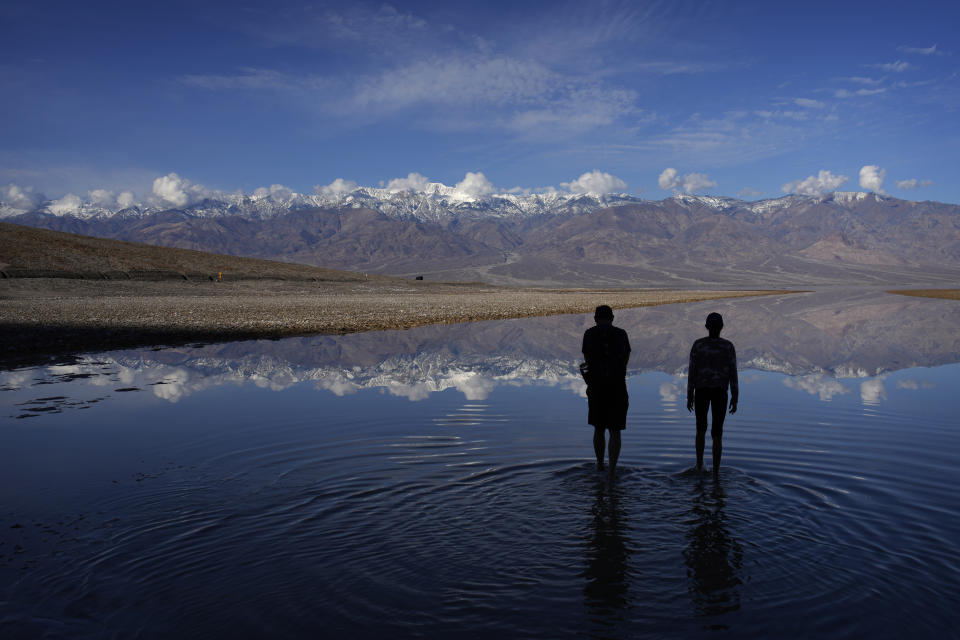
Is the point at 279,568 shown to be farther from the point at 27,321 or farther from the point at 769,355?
the point at 27,321

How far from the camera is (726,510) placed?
20.6 ft

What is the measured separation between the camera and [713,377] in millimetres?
7816

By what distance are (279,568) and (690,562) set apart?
2.90 meters

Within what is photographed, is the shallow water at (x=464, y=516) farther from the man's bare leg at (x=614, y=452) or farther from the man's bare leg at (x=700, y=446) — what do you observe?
the man's bare leg at (x=700, y=446)

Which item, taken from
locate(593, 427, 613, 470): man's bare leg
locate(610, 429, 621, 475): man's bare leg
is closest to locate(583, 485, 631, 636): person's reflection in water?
locate(610, 429, 621, 475): man's bare leg

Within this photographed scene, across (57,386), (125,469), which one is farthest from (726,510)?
(57,386)

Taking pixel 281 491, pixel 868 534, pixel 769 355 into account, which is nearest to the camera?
pixel 868 534

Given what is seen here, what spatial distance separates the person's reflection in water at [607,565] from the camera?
4445 mm

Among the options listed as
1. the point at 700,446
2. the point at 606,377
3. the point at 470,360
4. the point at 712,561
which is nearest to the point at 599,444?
the point at 606,377

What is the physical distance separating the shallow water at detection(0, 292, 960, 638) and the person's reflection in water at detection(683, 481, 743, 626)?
24 millimetres

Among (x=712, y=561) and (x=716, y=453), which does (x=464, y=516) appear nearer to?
(x=712, y=561)

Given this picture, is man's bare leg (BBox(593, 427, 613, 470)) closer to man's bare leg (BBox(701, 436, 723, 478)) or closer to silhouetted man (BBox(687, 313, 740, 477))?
silhouetted man (BBox(687, 313, 740, 477))

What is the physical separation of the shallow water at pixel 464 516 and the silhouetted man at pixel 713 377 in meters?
0.59

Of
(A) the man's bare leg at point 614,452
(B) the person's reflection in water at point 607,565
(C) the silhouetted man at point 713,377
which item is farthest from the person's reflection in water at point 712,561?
(C) the silhouetted man at point 713,377
